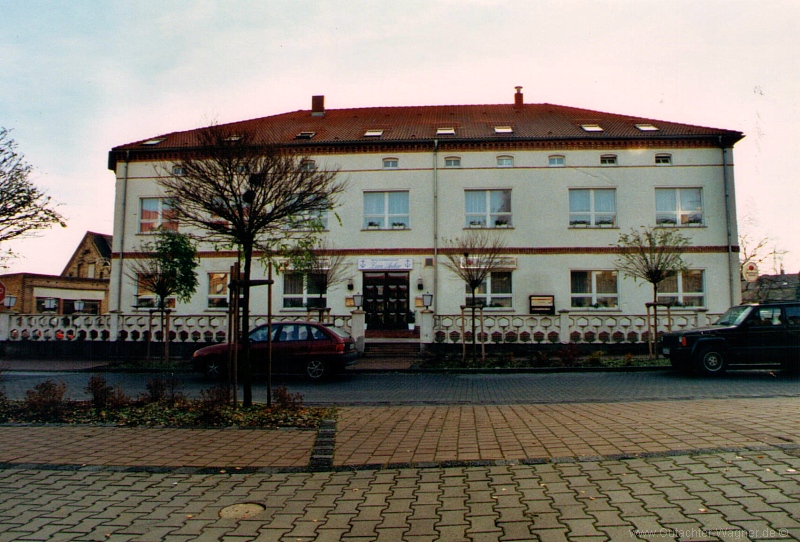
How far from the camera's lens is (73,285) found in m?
48.6

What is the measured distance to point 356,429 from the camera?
25.5ft

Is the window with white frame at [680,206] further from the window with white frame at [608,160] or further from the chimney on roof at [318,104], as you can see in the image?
the chimney on roof at [318,104]

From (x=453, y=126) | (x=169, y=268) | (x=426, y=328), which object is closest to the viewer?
(x=169, y=268)

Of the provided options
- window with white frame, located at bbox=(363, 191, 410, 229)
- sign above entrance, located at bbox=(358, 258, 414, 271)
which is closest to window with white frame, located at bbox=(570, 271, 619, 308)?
sign above entrance, located at bbox=(358, 258, 414, 271)

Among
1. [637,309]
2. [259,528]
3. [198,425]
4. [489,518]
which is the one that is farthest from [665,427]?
[637,309]

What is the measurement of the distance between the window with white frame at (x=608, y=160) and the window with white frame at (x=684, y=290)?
5.46 metres

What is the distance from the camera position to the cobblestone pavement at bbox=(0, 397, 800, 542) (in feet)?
14.0

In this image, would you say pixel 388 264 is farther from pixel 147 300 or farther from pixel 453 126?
pixel 147 300

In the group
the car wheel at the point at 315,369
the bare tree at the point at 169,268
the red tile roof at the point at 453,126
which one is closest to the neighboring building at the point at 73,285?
the red tile roof at the point at 453,126

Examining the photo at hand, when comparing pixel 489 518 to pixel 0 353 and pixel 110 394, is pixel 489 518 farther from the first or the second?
pixel 0 353

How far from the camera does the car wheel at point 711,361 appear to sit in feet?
47.6

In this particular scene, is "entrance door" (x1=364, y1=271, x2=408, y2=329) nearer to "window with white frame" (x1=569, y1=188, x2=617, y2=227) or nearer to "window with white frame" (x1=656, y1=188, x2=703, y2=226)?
"window with white frame" (x1=569, y1=188, x2=617, y2=227)

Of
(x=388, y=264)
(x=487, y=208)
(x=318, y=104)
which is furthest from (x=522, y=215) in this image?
(x=318, y=104)

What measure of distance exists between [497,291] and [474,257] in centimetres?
506
